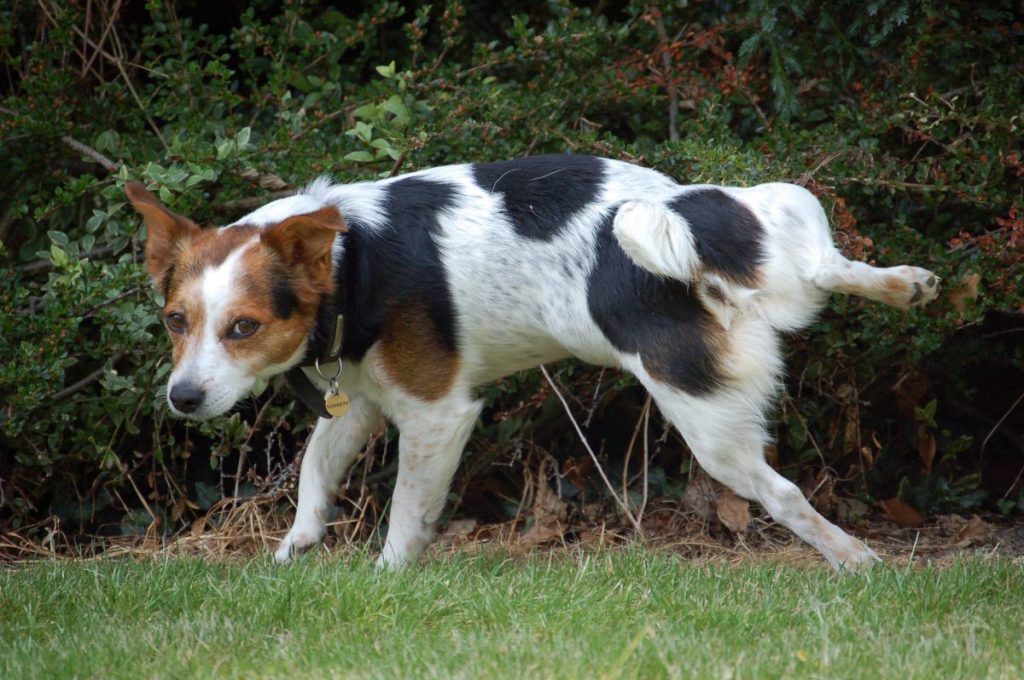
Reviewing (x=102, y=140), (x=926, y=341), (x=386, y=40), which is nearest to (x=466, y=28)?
(x=386, y=40)

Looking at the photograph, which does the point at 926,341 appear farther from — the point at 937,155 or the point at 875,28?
the point at 875,28

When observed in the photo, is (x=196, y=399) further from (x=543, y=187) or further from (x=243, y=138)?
(x=243, y=138)

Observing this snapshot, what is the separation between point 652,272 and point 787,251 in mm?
440

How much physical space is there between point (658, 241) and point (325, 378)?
4.38 ft

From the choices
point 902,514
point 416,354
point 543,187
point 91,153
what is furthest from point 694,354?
point 91,153

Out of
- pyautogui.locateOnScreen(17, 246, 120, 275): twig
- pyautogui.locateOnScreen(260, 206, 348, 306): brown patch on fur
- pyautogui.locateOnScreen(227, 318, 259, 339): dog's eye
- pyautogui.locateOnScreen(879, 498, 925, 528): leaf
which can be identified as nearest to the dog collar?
pyautogui.locateOnScreen(260, 206, 348, 306): brown patch on fur

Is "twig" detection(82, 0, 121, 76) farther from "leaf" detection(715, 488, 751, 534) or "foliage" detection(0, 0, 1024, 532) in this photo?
"leaf" detection(715, 488, 751, 534)

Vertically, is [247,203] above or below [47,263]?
above

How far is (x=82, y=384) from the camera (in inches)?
210

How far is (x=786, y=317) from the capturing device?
398cm

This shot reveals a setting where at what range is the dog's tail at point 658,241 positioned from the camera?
383cm

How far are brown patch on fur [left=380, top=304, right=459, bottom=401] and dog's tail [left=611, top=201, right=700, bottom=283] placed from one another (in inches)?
30.9

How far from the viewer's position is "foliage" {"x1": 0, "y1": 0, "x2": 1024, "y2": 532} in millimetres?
5039

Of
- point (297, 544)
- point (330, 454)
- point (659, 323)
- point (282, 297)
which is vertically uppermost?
point (659, 323)
